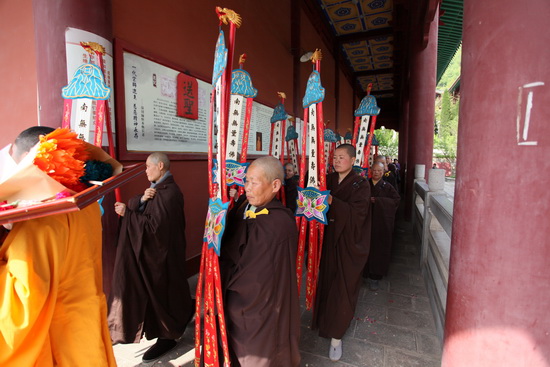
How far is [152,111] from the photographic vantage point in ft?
10.5

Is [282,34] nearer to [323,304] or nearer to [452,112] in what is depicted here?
[323,304]

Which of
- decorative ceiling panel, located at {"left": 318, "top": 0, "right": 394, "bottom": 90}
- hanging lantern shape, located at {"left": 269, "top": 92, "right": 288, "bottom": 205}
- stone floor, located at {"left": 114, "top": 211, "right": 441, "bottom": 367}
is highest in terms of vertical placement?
decorative ceiling panel, located at {"left": 318, "top": 0, "right": 394, "bottom": 90}

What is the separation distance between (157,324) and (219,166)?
1525 millimetres

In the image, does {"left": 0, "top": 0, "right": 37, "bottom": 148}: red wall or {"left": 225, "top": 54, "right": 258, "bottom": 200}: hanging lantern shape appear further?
{"left": 0, "top": 0, "right": 37, "bottom": 148}: red wall

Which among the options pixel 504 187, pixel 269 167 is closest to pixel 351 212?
pixel 269 167

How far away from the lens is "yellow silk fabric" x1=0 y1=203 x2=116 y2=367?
907 millimetres

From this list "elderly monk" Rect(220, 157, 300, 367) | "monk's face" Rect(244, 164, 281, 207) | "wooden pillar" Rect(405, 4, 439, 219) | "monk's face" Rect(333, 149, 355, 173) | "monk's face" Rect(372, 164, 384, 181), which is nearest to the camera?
"elderly monk" Rect(220, 157, 300, 367)

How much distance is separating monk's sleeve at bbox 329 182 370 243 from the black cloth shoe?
1.62m

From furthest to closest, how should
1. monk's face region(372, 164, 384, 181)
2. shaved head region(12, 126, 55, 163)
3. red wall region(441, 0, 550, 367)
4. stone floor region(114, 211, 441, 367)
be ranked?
monk's face region(372, 164, 384, 181)
stone floor region(114, 211, 441, 367)
shaved head region(12, 126, 55, 163)
red wall region(441, 0, 550, 367)

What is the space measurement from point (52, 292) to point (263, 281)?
2.81 ft

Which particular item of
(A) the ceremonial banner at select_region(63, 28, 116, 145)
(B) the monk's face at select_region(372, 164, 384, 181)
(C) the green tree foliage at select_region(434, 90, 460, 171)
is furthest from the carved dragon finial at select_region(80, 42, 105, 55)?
(C) the green tree foliage at select_region(434, 90, 460, 171)

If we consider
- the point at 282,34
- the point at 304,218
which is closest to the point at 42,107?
the point at 304,218

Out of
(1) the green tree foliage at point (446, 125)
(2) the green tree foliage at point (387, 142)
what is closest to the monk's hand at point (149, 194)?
(1) the green tree foliage at point (446, 125)

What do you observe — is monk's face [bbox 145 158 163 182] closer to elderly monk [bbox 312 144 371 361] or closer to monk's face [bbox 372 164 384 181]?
elderly monk [bbox 312 144 371 361]
